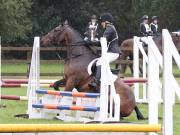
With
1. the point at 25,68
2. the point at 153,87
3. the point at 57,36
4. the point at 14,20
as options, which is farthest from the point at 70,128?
the point at 14,20

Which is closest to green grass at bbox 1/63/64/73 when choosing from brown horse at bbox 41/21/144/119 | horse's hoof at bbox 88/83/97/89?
brown horse at bbox 41/21/144/119

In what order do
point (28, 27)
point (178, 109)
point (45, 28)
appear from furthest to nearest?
1. point (45, 28)
2. point (28, 27)
3. point (178, 109)

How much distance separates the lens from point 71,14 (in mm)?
45625

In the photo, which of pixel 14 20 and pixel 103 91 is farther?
pixel 14 20

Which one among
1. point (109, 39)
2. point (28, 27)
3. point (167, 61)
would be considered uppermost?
point (28, 27)

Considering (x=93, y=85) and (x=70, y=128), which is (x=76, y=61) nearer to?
(x=93, y=85)

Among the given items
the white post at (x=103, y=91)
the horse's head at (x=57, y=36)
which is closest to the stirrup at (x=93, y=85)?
the horse's head at (x=57, y=36)

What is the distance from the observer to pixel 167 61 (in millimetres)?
6793

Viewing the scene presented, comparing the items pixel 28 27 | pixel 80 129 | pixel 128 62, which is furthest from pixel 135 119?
pixel 28 27

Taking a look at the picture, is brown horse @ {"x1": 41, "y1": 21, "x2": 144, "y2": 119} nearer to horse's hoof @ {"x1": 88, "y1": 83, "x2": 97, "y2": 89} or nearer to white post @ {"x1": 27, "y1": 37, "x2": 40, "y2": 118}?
horse's hoof @ {"x1": 88, "y1": 83, "x2": 97, "y2": 89}

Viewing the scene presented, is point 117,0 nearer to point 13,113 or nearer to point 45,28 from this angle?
Answer: point 45,28

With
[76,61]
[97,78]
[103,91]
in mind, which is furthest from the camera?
[76,61]

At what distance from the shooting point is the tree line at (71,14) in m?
40.8

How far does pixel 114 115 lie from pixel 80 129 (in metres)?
5.65
